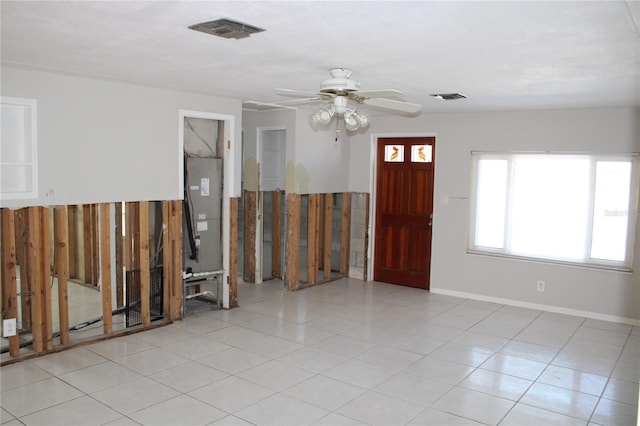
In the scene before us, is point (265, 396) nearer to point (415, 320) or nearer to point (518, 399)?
point (518, 399)

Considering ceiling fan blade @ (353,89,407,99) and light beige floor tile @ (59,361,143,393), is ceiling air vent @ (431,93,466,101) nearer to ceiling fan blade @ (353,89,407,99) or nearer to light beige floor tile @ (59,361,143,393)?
ceiling fan blade @ (353,89,407,99)

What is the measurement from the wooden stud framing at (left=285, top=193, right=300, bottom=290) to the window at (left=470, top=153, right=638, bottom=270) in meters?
2.34

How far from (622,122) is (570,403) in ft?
11.2

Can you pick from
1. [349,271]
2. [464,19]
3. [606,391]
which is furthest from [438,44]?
[349,271]

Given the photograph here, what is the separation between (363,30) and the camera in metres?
2.72

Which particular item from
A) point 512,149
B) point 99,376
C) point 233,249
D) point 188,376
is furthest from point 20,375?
point 512,149

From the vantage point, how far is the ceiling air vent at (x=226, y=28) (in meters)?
2.66

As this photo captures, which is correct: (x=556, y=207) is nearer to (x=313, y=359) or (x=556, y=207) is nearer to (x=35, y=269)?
(x=313, y=359)

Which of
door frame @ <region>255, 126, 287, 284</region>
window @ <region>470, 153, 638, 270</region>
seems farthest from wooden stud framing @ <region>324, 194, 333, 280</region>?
window @ <region>470, 153, 638, 270</region>

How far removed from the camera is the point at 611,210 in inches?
227

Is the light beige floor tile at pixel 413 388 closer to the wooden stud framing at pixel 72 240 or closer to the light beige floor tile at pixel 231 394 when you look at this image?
the light beige floor tile at pixel 231 394

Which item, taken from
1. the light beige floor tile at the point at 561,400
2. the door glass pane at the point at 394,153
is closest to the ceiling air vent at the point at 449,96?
the door glass pane at the point at 394,153

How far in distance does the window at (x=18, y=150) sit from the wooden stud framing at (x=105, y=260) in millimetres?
632

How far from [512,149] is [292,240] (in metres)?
3.03
